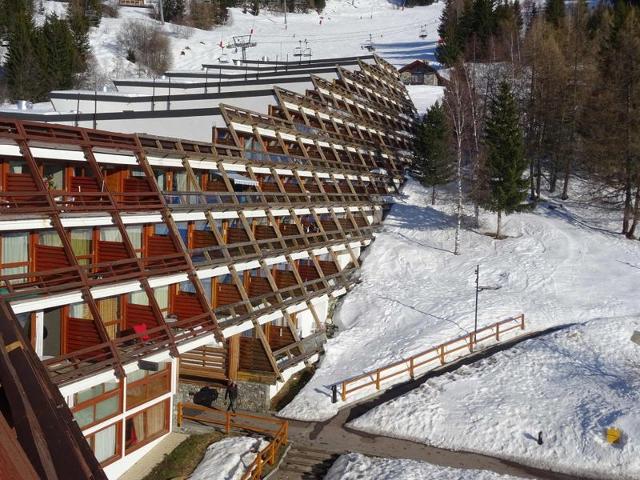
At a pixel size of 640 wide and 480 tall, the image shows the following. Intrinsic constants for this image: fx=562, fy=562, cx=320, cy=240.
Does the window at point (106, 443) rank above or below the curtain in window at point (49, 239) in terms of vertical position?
below

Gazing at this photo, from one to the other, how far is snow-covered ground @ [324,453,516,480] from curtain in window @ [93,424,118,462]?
19.8ft

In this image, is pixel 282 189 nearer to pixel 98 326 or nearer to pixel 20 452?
pixel 98 326

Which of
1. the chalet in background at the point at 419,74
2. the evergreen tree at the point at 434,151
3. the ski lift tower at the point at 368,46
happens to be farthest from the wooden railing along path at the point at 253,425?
the ski lift tower at the point at 368,46

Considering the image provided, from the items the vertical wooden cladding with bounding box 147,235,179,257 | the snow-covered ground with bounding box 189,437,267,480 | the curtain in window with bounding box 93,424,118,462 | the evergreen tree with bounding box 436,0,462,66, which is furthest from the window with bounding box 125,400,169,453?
the evergreen tree with bounding box 436,0,462,66

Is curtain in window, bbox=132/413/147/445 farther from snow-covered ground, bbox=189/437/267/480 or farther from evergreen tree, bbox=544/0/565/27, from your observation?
evergreen tree, bbox=544/0/565/27

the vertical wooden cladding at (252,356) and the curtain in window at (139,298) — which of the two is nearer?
the curtain in window at (139,298)

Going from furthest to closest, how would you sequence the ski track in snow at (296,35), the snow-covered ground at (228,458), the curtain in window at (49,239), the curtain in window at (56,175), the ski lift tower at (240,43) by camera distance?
the ski lift tower at (240,43) < the ski track in snow at (296,35) < the curtain in window at (56,175) < the snow-covered ground at (228,458) < the curtain in window at (49,239)

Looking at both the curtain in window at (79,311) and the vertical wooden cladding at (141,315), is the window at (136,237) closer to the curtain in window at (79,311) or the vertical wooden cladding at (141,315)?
the vertical wooden cladding at (141,315)

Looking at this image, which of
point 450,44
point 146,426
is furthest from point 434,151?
point 450,44

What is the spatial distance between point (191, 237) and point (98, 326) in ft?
24.0

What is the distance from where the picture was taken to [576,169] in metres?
46.4

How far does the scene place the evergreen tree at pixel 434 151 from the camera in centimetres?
3925

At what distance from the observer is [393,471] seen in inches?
646

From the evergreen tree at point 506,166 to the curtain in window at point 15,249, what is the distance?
27106mm
